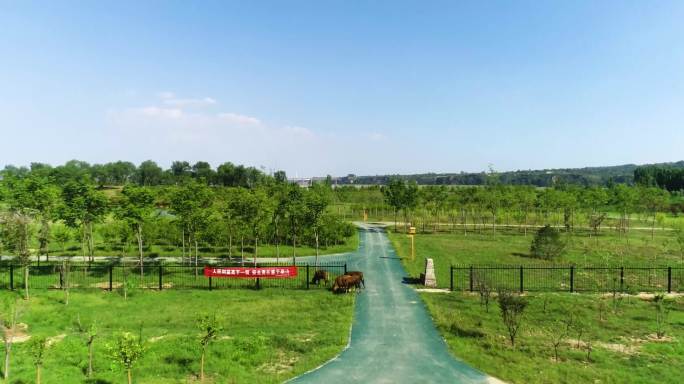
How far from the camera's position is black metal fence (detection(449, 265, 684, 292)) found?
23891mm

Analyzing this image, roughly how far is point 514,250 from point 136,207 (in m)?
32.3

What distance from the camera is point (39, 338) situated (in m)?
12.0

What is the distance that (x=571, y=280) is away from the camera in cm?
2327

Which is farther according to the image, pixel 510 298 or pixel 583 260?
pixel 583 260

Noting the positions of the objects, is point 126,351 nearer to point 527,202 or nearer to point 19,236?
point 19,236

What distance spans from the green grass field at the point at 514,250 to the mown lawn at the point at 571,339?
20.9 ft

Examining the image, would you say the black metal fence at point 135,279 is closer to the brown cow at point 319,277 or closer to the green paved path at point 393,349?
the brown cow at point 319,277

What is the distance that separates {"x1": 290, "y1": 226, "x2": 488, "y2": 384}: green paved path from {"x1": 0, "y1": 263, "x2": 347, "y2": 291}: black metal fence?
151 inches

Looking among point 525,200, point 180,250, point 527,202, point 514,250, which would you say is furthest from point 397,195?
point 180,250

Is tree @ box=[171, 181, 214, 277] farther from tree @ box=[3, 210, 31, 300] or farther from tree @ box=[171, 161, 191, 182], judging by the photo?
tree @ box=[171, 161, 191, 182]

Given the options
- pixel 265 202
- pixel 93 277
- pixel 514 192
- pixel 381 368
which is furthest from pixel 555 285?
pixel 514 192

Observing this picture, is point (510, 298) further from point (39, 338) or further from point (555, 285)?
point (39, 338)

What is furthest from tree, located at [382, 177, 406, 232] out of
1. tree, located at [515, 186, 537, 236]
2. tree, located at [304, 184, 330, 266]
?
tree, located at [304, 184, 330, 266]

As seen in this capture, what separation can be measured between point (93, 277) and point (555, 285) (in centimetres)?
2911
